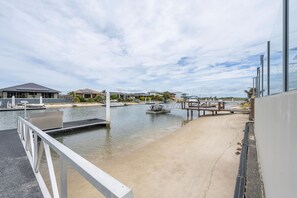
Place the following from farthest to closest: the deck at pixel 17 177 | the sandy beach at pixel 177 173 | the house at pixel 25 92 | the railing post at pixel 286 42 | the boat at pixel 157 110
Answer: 1. the house at pixel 25 92
2. the boat at pixel 157 110
3. the sandy beach at pixel 177 173
4. the deck at pixel 17 177
5. the railing post at pixel 286 42

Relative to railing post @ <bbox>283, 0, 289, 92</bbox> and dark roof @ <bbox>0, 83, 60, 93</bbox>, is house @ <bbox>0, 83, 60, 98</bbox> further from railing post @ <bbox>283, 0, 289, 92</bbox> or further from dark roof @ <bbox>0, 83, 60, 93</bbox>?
railing post @ <bbox>283, 0, 289, 92</bbox>

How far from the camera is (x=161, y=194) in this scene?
11.9 ft

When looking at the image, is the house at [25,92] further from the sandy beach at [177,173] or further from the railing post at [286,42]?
the railing post at [286,42]

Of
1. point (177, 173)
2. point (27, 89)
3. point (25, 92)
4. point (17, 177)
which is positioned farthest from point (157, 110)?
point (25, 92)

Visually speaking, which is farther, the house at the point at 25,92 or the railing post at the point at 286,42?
the house at the point at 25,92

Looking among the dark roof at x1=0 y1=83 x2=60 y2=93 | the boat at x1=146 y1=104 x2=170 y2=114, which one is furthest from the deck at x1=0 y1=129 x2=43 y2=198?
the dark roof at x1=0 y1=83 x2=60 y2=93

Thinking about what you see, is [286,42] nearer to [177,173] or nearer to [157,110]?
[177,173]

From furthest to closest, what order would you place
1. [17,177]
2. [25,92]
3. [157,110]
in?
[25,92] → [157,110] → [17,177]

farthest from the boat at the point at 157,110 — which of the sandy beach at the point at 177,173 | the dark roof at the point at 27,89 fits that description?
the dark roof at the point at 27,89

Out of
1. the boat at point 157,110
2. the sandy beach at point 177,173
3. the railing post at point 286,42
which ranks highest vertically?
the railing post at point 286,42

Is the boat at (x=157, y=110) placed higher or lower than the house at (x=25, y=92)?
lower

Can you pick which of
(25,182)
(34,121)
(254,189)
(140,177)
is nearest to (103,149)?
(140,177)

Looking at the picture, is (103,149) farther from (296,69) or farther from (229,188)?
(296,69)

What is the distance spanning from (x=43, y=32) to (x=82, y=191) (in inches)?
399
